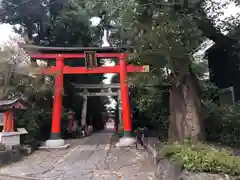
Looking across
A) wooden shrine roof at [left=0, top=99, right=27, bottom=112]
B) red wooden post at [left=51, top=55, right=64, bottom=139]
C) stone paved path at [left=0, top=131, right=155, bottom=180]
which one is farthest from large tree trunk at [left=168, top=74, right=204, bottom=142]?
red wooden post at [left=51, top=55, right=64, bottom=139]

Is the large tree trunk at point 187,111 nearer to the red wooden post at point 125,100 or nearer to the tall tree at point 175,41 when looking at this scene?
the tall tree at point 175,41

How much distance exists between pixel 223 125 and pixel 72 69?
10.0 m

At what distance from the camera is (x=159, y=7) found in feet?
24.7

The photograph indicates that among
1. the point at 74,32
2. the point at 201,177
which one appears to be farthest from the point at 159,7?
the point at 74,32

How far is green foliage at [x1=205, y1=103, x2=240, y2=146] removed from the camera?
342 inches

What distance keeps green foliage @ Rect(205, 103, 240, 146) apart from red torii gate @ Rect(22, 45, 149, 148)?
567 centimetres

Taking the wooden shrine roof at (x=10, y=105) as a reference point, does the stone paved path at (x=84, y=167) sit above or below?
below

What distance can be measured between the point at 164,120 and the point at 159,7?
6.60m

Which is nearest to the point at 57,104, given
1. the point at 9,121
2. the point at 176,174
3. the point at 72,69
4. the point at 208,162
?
the point at 72,69

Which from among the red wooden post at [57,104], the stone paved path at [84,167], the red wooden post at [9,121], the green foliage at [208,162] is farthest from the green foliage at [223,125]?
the red wooden post at [9,121]

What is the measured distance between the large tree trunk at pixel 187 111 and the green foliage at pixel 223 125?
1.50 metres

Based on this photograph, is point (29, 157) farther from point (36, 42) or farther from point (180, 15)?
point (36, 42)

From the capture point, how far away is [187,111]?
803cm

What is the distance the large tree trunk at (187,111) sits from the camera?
7859 mm
